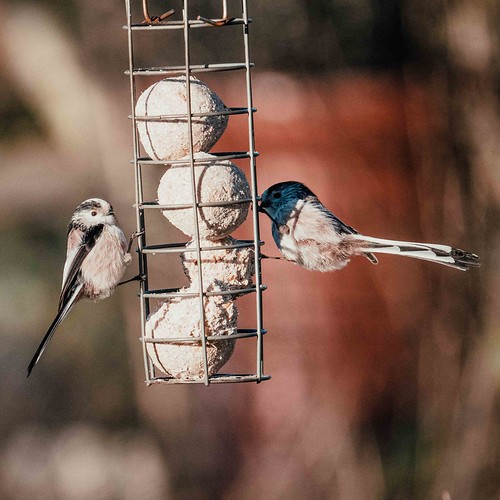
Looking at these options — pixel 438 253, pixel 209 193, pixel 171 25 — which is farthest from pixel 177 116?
pixel 438 253

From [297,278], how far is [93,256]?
2566 mm

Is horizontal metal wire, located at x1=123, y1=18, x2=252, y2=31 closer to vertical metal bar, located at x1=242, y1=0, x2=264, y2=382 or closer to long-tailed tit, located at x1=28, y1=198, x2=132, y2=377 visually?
vertical metal bar, located at x1=242, y1=0, x2=264, y2=382

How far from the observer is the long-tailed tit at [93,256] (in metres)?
4.41

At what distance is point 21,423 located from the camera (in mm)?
7941

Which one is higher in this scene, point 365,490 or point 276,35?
point 276,35

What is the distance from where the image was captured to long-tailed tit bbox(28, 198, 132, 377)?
441 cm

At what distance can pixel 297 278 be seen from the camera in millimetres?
6793

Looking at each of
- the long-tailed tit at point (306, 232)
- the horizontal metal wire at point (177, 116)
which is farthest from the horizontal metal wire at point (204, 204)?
the long-tailed tit at point (306, 232)

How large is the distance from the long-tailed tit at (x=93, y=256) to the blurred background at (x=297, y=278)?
195 centimetres

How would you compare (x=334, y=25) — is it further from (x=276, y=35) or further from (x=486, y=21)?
(x=486, y=21)

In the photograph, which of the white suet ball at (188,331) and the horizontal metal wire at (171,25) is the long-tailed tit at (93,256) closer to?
the white suet ball at (188,331)

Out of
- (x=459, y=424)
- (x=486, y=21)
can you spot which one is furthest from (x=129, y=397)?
(x=486, y=21)

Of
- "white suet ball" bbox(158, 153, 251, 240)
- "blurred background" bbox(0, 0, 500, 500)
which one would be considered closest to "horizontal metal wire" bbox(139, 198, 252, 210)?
"white suet ball" bbox(158, 153, 251, 240)

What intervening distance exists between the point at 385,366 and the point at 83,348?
2550 mm
